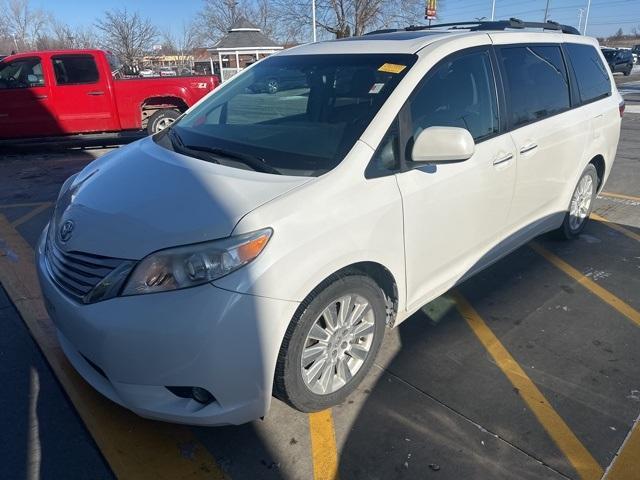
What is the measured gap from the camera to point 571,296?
12.3 ft

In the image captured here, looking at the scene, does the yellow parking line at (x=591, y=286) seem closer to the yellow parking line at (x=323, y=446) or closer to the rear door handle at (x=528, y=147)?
the rear door handle at (x=528, y=147)

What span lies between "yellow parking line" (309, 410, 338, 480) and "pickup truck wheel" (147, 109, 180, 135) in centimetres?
855

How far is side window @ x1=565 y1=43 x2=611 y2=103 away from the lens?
13.8ft

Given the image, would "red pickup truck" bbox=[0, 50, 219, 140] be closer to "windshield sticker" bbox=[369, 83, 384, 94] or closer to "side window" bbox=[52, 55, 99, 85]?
"side window" bbox=[52, 55, 99, 85]

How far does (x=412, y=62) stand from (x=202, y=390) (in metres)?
2.03

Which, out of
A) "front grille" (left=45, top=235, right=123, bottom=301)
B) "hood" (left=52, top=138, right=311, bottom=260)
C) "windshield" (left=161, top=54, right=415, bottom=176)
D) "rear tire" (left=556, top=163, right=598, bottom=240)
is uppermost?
"windshield" (left=161, top=54, right=415, bottom=176)

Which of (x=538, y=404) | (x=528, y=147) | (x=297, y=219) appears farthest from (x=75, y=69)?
(x=538, y=404)

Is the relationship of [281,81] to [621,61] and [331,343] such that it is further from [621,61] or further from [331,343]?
[621,61]

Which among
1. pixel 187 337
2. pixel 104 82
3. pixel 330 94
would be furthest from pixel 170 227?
pixel 104 82

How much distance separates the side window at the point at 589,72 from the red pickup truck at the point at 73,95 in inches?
298

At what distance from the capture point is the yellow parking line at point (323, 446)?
7.24 ft

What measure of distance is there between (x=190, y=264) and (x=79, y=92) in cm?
892

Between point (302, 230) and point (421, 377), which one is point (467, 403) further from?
point (302, 230)

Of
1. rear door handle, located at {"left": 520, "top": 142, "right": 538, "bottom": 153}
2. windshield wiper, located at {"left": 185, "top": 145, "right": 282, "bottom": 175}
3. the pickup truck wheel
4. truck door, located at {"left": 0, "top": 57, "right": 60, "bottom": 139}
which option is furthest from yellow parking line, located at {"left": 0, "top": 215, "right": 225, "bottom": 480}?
truck door, located at {"left": 0, "top": 57, "right": 60, "bottom": 139}
